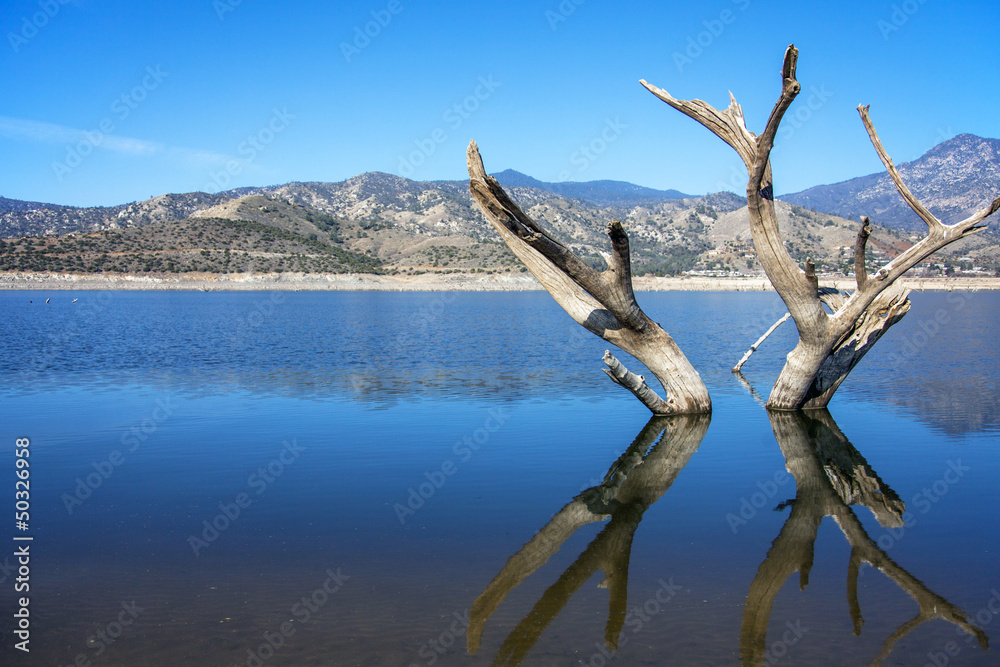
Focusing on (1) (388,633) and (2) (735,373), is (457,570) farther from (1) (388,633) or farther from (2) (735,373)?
(2) (735,373)

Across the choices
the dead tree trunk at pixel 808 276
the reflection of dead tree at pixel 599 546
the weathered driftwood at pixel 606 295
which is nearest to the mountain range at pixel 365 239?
the dead tree trunk at pixel 808 276

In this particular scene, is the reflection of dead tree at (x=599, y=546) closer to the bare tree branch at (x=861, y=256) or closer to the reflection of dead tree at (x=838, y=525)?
the reflection of dead tree at (x=838, y=525)

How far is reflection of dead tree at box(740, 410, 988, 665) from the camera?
18.0ft

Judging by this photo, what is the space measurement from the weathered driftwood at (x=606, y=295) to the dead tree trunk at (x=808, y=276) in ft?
6.66

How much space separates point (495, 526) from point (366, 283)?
308 ft

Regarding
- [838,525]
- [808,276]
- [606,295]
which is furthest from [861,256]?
[838,525]

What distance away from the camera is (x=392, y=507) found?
27.2 ft

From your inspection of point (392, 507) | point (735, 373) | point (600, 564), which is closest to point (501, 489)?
point (392, 507)

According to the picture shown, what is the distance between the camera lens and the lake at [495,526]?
5301 mm

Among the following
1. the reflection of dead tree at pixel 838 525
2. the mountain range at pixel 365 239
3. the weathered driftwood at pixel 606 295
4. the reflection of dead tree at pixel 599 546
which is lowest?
the reflection of dead tree at pixel 838 525

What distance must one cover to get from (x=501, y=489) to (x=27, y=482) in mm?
5957

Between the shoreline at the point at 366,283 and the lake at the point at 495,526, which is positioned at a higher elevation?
the shoreline at the point at 366,283

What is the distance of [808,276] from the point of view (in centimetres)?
1260

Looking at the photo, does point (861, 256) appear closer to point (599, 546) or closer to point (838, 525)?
point (838, 525)
